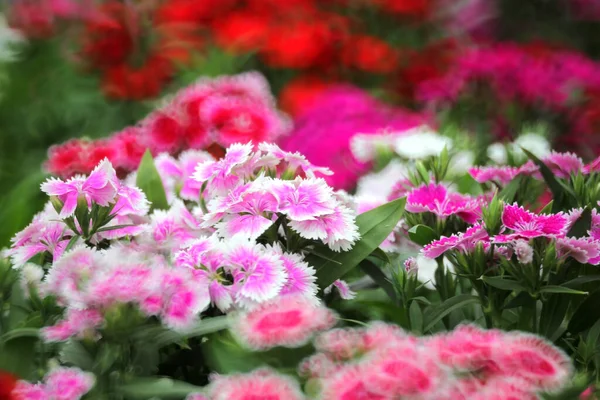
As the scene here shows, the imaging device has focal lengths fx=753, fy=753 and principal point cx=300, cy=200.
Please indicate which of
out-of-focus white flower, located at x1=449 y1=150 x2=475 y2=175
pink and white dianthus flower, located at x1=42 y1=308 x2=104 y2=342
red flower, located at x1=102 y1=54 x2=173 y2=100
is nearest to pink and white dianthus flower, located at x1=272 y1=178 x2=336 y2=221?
pink and white dianthus flower, located at x1=42 y1=308 x2=104 y2=342

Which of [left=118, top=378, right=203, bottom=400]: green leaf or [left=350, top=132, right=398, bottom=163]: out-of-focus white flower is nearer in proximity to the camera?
[left=118, top=378, right=203, bottom=400]: green leaf

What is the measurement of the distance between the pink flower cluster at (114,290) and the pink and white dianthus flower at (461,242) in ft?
0.89

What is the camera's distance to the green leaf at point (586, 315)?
0.94 m

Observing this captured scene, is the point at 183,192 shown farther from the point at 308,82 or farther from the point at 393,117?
the point at 308,82

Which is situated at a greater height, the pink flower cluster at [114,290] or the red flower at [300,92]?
the pink flower cluster at [114,290]

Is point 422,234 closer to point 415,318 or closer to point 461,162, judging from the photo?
point 415,318

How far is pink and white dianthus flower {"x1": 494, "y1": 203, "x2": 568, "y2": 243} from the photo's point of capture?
0.83m

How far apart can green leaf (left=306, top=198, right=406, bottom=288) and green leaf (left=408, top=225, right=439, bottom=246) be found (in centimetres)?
4

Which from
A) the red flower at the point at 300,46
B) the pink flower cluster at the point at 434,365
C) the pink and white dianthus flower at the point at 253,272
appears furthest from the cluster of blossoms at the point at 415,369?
the red flower at the point at 300,46

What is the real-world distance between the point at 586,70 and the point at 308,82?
0.80m

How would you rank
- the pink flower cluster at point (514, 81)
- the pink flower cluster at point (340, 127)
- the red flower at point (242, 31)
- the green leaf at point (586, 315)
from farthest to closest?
1. the red flower at point (242, 31)
2. the pink flower cluster at point (514, 81)
3. the pink flower cluster at point (340, 127)
4. the green leaf at point (586, 315)

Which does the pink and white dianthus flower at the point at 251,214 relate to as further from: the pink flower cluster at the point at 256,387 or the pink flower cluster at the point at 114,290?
the pink flower cluster at the point at 256,387

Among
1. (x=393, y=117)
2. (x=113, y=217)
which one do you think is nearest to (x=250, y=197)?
(x=113, y=217)

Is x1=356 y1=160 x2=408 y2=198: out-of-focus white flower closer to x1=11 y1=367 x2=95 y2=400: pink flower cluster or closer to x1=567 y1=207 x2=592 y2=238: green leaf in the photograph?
x1=567 y1=207 x2=592 y2=238: green leaf
